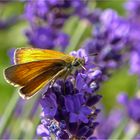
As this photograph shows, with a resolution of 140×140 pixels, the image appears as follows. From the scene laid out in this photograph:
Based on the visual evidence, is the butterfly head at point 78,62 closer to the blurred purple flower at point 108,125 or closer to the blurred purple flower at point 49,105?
the blurred purple flower at point 49,105

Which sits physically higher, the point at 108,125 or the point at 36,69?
the point at 36,69

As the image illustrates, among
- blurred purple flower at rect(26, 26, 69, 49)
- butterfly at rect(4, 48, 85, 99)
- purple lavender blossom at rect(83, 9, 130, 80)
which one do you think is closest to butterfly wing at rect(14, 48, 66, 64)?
butterfly at rect(4, 48, 85, 99)

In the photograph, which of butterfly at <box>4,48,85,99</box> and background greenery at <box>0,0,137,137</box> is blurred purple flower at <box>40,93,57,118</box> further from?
background greenery at <box>0,0,137,137</box>

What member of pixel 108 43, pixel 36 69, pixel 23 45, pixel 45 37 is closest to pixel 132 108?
pixel 108 43

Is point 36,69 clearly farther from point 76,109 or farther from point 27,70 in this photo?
point 76,109

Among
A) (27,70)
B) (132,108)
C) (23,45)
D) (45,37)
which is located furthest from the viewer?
(23,45)

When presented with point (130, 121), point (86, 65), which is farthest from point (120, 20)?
point (86, 65)
